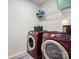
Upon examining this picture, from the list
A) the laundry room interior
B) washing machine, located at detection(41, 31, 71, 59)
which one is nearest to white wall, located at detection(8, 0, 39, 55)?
the laundry room interior

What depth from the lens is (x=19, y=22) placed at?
3029mm

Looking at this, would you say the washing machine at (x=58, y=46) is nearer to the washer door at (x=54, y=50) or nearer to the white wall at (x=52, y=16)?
the washer door at (x=54, y=50)

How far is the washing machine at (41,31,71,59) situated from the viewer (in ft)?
4.96

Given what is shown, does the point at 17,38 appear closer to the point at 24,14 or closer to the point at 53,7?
the point at 24,14

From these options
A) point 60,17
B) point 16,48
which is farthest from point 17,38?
point 60,17

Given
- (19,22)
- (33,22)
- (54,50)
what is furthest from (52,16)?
(54,50)

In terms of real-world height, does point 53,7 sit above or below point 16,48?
above

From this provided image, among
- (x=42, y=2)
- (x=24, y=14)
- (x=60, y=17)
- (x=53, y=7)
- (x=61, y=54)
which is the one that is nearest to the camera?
(x=61, y=54)

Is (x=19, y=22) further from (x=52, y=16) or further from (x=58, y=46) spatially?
(x=58, y=46)

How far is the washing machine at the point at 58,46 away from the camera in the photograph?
1511mm

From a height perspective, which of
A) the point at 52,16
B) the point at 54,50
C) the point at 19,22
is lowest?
the point at 54,50

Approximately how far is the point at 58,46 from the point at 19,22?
181 cm

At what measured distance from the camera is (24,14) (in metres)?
3.14
